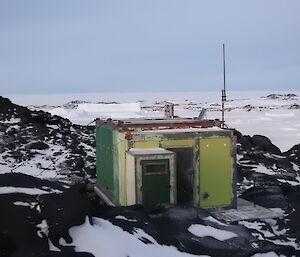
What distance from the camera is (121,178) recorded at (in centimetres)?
1331

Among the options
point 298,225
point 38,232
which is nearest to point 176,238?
point 38,232

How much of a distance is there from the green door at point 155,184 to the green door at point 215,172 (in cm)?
137

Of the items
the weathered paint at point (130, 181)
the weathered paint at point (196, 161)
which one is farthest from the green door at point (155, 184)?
the weathered paint at point (196, 161)

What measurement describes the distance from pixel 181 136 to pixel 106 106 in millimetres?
56413

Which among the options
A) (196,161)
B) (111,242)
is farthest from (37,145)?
(111,242)

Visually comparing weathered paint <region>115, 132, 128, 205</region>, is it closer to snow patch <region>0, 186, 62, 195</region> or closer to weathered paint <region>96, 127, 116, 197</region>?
weathered paint <region>96, 127, 116, 197</region>

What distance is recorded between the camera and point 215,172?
533 inches

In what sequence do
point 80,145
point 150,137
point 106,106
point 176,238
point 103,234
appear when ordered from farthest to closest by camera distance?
point 106,106, point 80,145, point 150,137, point 176,238, point 103,234

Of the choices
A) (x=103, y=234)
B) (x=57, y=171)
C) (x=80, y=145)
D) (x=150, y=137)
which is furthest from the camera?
(x=80, y=145)

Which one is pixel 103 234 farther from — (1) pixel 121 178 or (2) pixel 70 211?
(1) pixel 121 178

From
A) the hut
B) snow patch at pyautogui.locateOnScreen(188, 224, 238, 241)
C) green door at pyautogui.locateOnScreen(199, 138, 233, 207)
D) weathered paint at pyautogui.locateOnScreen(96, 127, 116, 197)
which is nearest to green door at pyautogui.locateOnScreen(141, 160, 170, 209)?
the hut

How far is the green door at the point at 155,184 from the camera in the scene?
1241 centimetres

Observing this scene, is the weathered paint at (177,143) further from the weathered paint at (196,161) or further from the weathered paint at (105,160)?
the weathered paint at (105,160)

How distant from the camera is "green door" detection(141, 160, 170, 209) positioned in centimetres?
1241
